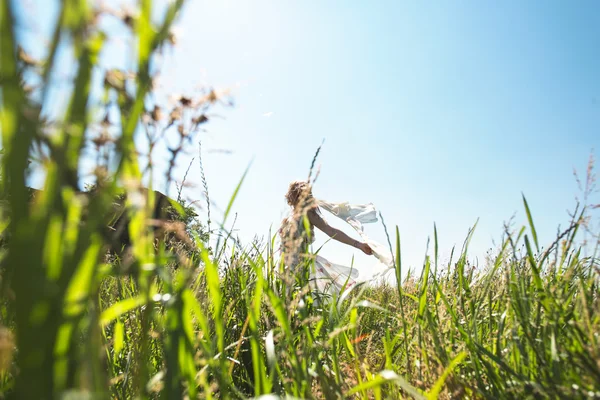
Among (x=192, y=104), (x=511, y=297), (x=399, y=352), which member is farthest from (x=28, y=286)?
(x=399, y=352)

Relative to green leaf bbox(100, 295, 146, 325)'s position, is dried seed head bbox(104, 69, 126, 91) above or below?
above

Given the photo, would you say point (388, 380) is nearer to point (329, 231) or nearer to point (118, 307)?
point (118, 307)

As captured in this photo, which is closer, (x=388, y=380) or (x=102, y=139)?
(x=102, y=139)

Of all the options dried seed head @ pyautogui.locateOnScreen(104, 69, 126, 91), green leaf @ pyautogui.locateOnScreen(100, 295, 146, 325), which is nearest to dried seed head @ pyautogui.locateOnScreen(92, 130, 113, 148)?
dried seed head @ pyautogui.locateOnScreen(104, 69, 126, 91)

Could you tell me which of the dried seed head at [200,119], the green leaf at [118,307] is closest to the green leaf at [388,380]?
the green leaf at [118,307]

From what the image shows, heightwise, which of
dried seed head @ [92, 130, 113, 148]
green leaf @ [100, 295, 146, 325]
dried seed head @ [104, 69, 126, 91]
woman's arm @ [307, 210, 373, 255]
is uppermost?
woman's arm @ [307, 210, 373, 255]

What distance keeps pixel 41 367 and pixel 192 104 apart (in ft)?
1.32

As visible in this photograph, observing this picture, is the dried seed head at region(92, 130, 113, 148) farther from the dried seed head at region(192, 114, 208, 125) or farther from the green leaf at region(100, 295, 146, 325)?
the green leaf at region(100, 295, 146, 325)

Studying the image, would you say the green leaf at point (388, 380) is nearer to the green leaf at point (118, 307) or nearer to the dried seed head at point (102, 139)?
the green leaf at point (118, 307)

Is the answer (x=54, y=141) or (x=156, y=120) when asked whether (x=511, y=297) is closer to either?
(x=156, y=120)

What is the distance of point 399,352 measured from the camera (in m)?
1.75

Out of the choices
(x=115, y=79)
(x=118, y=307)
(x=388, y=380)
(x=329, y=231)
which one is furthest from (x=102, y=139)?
(x=329, y=231)

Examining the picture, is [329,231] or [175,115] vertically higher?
[329,231]

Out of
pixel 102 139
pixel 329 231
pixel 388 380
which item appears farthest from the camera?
pixel 329 231
